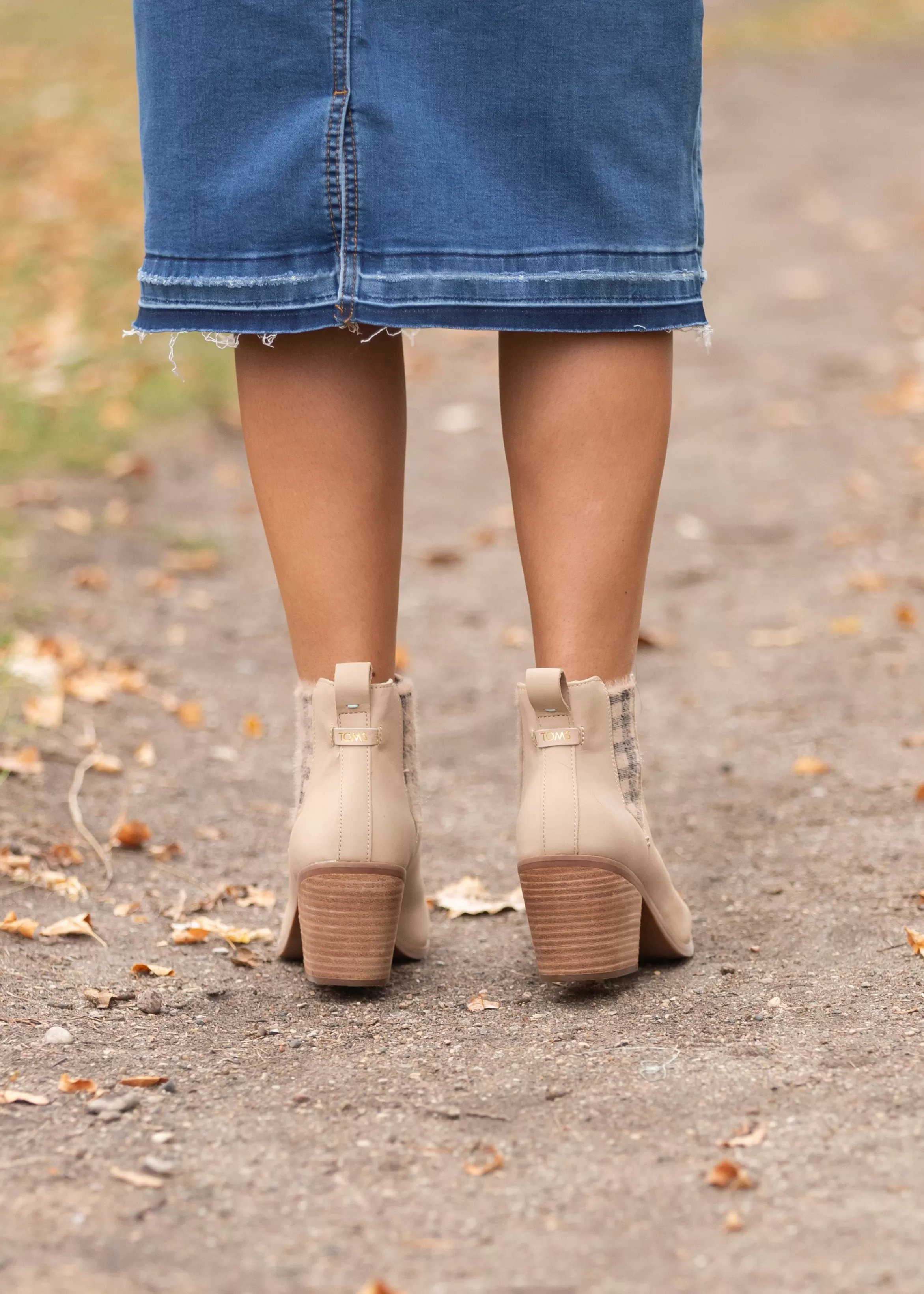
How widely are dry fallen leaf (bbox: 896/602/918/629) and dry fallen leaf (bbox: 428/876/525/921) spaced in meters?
1.24

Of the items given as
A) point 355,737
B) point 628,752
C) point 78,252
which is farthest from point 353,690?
point 78,252

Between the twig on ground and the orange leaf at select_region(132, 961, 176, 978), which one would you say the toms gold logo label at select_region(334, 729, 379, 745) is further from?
the twig on ground

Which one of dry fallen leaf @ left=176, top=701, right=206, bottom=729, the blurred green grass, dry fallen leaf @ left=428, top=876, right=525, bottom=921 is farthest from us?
the blurred green grass

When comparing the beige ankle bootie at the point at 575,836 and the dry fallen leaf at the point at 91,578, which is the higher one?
the dry fallen leaf at the point at 91,578

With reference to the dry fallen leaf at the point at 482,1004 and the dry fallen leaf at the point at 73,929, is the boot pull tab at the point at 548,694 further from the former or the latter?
the dry fallen leaf at the point at 73,929

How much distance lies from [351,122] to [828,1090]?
36.7 inches

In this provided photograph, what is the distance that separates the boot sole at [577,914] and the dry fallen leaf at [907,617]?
5.03 feet

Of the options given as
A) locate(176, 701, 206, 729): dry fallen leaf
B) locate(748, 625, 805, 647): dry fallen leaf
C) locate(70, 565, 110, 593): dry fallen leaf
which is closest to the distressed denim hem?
locate(176, 701, 206, 729): dry fallen leaf

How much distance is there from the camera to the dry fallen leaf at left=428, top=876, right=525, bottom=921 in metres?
1.76

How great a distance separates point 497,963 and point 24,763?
898 millimetres

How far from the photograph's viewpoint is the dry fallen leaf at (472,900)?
1.76 meters

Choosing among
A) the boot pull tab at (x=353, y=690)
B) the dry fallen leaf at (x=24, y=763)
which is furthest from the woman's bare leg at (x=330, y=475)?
the dry fallen leaf at (x=24, y=763)

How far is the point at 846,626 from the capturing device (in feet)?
8.98

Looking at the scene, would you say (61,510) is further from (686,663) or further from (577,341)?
(577,341)
